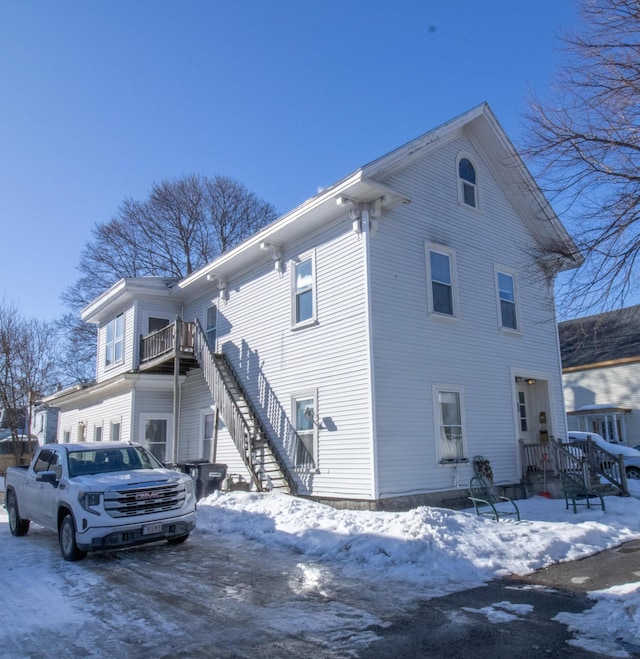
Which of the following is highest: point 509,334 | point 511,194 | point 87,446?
point 511,194

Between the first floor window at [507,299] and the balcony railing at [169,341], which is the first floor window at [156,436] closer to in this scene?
the balcony railing at [169,341]

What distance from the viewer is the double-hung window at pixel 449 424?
13.2 m

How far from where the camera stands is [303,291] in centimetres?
1450

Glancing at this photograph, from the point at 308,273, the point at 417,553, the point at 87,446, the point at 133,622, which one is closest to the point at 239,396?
the point at 308,273

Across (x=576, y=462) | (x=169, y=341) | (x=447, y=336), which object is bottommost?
(x=576, y=462)

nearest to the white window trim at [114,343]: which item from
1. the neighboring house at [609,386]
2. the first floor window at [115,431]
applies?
the first floor window at [115,431]

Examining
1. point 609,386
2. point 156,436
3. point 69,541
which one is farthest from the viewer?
point 609,386

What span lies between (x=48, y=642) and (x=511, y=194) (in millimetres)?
15415

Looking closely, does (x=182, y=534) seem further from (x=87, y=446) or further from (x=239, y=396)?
(x=239, y=396)

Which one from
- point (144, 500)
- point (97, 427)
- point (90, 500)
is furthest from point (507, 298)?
point (97, 427)

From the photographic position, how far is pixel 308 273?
1445cm

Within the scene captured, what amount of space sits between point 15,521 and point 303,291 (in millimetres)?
7673

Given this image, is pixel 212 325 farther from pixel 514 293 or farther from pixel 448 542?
pixel 448 542

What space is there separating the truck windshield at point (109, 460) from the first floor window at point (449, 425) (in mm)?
6099
